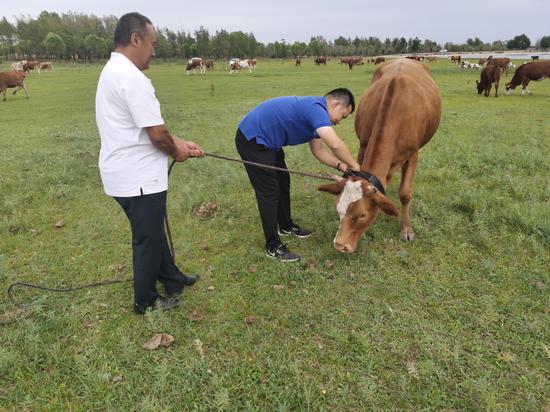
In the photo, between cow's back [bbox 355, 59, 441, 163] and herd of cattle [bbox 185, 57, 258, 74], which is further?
herd of cattle [bbox 185, 57, 258, 74]

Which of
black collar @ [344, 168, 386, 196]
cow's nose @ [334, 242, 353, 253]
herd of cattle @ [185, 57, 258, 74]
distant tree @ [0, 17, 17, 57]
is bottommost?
cow's nose @ [334, 242, 353, 253]

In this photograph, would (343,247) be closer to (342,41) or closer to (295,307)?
(295,307)

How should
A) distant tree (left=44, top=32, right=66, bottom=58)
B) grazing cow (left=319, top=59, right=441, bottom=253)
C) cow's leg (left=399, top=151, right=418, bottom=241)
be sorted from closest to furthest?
grazing cow (left=319, top=59, right=441, bottom=253) < cow's leg (left=399, top=151, right=418, bottom=241) < distant tree (left=44, top=32, right=66, bottom=58)

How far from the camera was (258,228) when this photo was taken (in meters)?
5.18

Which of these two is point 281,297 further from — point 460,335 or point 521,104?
point 521,104

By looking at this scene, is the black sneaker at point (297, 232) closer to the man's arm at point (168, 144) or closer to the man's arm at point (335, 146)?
the man's arm at point (335, 146)

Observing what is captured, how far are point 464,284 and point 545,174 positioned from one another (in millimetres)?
4214

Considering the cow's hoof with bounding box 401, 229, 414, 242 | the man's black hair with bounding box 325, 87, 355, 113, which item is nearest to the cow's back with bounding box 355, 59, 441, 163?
the man's black hair with bounding box 325, 87, 355, 113

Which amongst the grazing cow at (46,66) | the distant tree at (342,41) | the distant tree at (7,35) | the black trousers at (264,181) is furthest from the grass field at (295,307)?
the distant tree at (342,41)

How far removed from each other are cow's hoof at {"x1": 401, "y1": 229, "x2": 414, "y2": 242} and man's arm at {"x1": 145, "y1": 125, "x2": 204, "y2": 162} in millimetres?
2917

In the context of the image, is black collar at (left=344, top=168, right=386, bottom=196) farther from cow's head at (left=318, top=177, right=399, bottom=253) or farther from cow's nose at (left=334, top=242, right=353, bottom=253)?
cow's nose at (left=334, top=242, right=353, bottom=253)

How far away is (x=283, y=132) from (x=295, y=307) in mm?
1867

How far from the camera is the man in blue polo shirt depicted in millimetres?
3693

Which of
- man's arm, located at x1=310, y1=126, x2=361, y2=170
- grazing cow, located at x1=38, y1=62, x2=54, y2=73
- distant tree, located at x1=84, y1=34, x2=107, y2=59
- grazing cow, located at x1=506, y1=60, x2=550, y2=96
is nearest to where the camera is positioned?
man's arm, located at x1=310, y1=126, x2=361, y2=170
